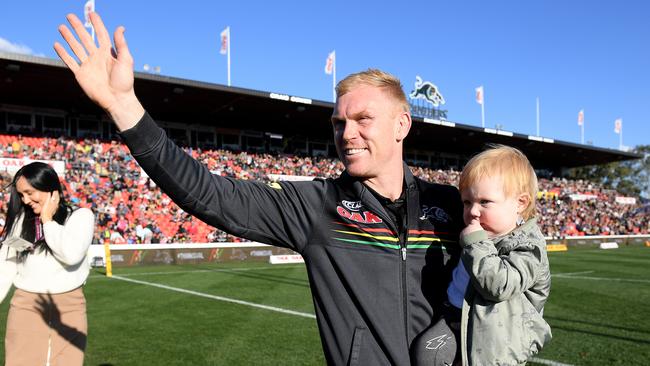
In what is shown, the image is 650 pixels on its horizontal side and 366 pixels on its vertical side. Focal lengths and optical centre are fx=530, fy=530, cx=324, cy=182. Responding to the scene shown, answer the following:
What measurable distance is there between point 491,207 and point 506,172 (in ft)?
0.56

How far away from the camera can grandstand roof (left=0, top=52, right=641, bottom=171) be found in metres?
26.3

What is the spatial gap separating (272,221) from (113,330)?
25.1 feet

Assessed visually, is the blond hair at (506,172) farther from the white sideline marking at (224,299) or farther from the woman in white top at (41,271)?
the white sideline marking at (224,299)

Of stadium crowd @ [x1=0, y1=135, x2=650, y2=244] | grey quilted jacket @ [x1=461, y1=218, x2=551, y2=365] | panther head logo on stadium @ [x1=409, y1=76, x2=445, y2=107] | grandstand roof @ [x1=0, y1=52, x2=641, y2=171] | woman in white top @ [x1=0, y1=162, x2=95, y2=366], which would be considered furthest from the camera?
panther head logo on stadium @ [x1=409, y1=76, x2=445, y2=107]

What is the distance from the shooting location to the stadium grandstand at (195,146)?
25.4m

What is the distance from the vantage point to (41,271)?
3.91 metres

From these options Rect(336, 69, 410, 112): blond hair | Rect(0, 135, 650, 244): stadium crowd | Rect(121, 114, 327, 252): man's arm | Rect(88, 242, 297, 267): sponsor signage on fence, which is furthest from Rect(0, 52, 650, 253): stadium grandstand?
Rect(336, 69, 410, 112): blond hair

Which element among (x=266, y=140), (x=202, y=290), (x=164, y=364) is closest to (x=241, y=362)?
(x=164, y=364)

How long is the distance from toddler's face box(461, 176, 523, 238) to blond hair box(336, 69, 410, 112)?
0.52 metres

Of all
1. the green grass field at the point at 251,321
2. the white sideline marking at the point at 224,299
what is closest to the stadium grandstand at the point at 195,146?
the white sideline marking at the point at 224,299

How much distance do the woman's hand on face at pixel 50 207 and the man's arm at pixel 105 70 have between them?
7.99ft

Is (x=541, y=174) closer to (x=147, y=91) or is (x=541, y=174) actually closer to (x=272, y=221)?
(x=147, y=91)

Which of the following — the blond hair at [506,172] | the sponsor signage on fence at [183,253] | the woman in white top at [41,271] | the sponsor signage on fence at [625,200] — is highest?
the blond hair at [506,172]

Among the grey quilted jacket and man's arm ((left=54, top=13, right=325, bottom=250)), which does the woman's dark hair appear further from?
the grey quilted jacket
